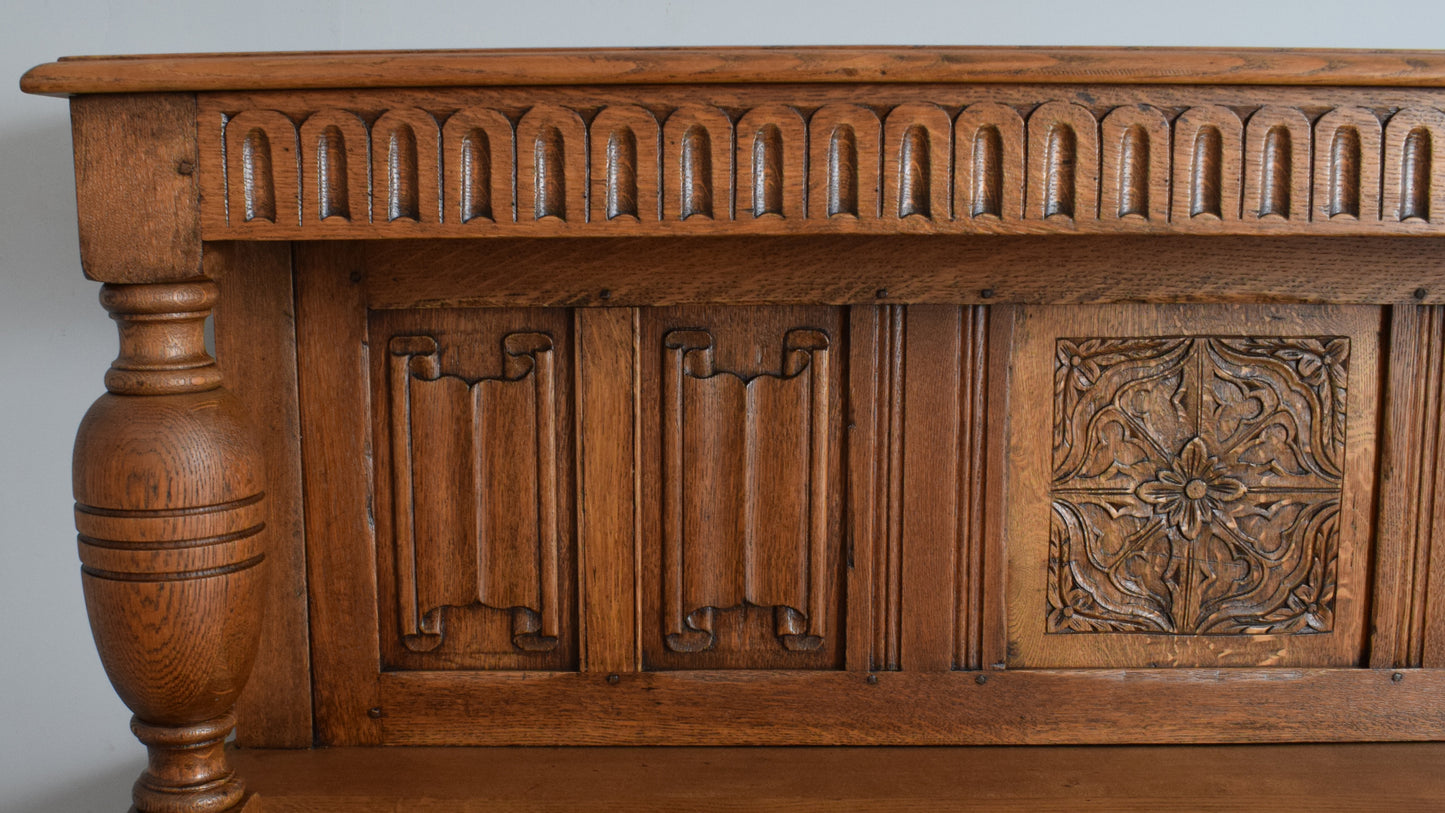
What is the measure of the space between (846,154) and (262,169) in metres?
0.44

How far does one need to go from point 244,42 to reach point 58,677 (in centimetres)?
78

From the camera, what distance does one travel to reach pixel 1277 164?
866 mm

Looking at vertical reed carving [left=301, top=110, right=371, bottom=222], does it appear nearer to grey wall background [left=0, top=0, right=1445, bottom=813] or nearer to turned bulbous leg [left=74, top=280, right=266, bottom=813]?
turned bulbous leg [left=74, top=280, right=266, bottom=813]

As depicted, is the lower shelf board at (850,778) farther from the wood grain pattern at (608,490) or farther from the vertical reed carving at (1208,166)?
the vertical reed carving at (1208,166)

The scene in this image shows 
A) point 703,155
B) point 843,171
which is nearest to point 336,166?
Answer: point 703,155

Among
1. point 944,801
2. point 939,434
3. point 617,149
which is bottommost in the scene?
point 944,801

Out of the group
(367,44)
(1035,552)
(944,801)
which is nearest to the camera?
(944,801)

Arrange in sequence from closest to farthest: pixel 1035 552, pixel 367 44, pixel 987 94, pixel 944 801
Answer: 1. pixel 987 94
2. pixel 944 801
3. pixel 1035 552
4. pixel 367 44

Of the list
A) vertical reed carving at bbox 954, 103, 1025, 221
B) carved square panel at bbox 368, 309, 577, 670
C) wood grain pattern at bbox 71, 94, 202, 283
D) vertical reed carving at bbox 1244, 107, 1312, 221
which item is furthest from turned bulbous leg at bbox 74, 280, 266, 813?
vertical reed carving at bbox 1244, 107, 1312, 221

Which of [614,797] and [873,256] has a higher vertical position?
[873,256]

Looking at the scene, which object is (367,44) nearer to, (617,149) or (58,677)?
(617,149)

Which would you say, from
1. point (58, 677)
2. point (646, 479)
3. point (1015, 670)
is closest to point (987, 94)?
point (646, 479)

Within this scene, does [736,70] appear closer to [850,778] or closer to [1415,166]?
[1415,166]

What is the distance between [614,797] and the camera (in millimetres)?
1095
